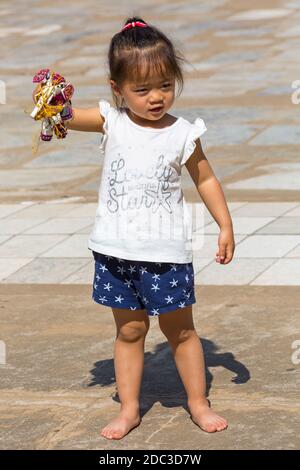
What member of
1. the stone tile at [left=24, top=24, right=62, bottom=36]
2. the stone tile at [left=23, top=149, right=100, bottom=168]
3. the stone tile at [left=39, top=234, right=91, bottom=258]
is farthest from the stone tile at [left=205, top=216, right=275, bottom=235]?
the stone tile at [left=24, top=24, right=62, bottom=36]

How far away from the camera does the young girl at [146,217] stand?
462 centimetres

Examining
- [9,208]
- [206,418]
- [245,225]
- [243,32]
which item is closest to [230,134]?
[9,208]

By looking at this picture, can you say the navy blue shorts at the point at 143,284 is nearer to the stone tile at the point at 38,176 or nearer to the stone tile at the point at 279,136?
the stone tile at the point at 38,176

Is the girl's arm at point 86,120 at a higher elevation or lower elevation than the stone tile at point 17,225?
higher

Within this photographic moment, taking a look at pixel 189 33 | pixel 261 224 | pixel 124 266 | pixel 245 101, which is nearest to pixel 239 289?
pixel 261 224

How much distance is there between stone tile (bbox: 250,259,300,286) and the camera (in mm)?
6727

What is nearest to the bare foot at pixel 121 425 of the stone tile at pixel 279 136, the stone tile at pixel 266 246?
the stone tile at pixel 266 246

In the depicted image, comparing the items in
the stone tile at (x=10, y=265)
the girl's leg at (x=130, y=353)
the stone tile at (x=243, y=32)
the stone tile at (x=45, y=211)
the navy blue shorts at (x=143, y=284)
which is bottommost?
the stone tile at (x=243, y=32)

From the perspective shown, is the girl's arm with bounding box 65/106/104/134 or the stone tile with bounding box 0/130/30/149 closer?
the girl's arm with bounding box 65/106/104/134

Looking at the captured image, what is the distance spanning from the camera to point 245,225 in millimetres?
8094

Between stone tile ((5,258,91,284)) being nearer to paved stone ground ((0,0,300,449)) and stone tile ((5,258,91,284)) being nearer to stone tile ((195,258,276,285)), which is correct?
paved stone ground ((0,0,300,449))

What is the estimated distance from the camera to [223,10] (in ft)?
65.4

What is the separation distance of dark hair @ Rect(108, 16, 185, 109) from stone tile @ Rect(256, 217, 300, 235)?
3348 millimetres

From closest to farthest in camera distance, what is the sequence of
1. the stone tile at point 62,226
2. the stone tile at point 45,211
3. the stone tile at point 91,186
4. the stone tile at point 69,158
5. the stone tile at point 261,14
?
the stone tile at point 62,226
the stone tile at point 45,211
the stone tile at point 91,186
the stone tile at point 69,158
the stone tile at point 261,14
